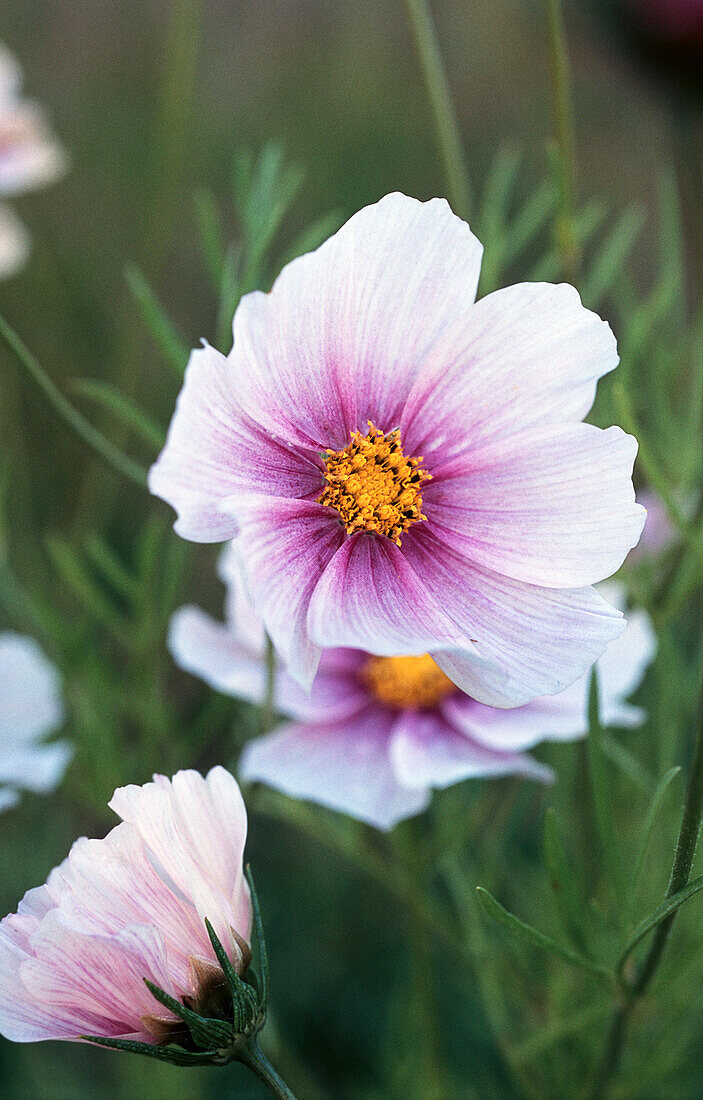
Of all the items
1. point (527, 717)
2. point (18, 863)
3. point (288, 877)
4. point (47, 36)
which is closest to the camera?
point (527, 717)

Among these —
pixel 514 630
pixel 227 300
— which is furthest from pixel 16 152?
pixel 514 630

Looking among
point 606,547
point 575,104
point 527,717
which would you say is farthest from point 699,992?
point 575,104

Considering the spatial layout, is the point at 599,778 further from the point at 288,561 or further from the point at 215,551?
the point at 215,551

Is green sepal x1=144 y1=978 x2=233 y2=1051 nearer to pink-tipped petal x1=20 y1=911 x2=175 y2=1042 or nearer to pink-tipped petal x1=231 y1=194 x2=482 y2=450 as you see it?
pink-tipped petal x1=20 y1=911 x2=175 y2=1042

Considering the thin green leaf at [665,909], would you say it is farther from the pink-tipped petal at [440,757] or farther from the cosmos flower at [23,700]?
the cosmos flower at [23,700]

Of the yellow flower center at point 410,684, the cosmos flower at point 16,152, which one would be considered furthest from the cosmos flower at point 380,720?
the cosmos flower at point 16,152

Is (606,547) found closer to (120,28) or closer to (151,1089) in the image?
(151,1089)
